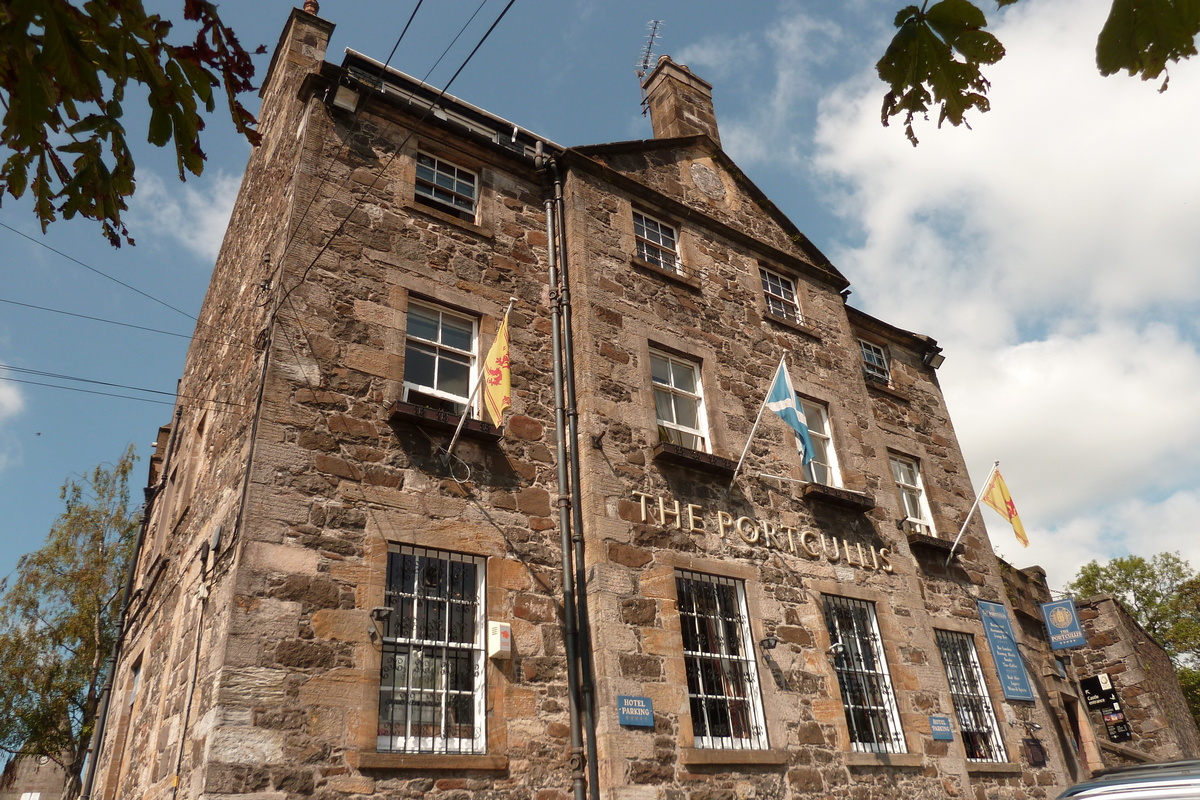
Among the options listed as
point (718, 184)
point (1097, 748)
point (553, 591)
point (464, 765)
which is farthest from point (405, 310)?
point (1097, 748)

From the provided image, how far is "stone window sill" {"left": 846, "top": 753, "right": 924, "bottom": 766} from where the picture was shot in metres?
9.91

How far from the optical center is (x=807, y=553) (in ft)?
36.7

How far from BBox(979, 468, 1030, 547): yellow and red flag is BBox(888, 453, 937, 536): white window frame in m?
1.36

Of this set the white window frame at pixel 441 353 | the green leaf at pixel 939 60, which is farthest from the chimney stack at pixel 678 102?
the green leaf at pixel 939 60

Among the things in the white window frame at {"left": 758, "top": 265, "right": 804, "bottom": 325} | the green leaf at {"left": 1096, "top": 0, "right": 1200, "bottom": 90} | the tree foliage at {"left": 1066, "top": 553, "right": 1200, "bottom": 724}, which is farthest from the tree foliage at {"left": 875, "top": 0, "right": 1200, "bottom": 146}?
the tree foliage at {"left": 1066, "top": 553, "right": 1200, "bottom": 724}

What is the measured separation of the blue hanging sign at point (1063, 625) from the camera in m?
15.4

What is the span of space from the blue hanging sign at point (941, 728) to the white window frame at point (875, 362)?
262 inches

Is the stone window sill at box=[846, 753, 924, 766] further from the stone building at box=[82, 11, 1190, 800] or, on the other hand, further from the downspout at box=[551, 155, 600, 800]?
the downspout at box=[551, 155, 600, 800]

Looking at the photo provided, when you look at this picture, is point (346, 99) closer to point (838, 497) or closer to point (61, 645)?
point (838, 497)

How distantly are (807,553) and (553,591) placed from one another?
12.9 feet

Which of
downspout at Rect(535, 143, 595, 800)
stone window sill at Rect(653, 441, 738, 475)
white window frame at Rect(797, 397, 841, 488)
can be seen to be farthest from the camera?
white window frame at Rect(797, 397, 841, 488)

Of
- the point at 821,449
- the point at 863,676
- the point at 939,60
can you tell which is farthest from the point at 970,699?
the point at 939,60

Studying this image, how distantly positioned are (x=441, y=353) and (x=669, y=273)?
13.2ft

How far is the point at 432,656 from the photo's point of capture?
803 cm
